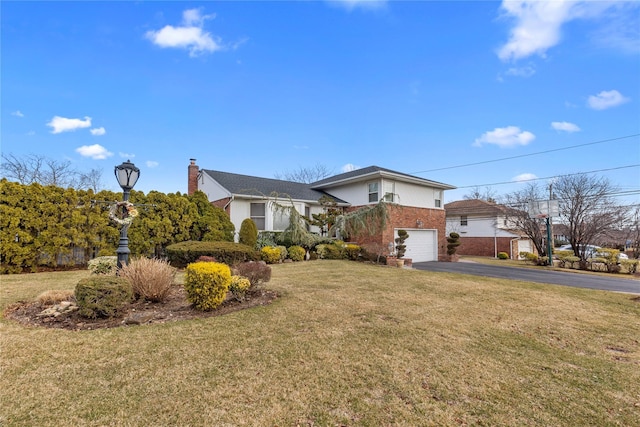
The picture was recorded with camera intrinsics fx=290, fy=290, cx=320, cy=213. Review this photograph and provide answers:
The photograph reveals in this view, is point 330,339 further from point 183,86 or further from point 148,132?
point 148,132

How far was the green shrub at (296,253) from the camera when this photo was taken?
15234 millimetres

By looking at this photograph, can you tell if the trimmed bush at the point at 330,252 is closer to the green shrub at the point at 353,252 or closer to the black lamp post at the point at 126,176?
the green shrub at the point at 353,252

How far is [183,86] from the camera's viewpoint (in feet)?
39.9

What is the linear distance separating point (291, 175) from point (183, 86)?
A: 93.6ft

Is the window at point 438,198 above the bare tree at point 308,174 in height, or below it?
below

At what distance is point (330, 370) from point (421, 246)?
1706 centimetres

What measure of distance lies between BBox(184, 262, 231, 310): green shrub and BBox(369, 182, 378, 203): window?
13370 mm

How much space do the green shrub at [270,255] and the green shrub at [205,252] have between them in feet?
5.47

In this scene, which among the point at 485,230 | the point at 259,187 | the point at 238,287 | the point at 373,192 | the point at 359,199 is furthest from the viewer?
the point at 485,230

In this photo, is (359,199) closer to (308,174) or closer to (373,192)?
(373,192)

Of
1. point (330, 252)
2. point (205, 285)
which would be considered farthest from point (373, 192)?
point (205, 285)

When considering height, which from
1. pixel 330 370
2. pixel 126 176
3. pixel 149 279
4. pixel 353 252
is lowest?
pixel 330 370

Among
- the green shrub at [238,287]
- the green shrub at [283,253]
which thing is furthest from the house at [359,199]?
the green shrub at [238,287]

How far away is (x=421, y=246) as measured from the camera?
19156 millimetres
